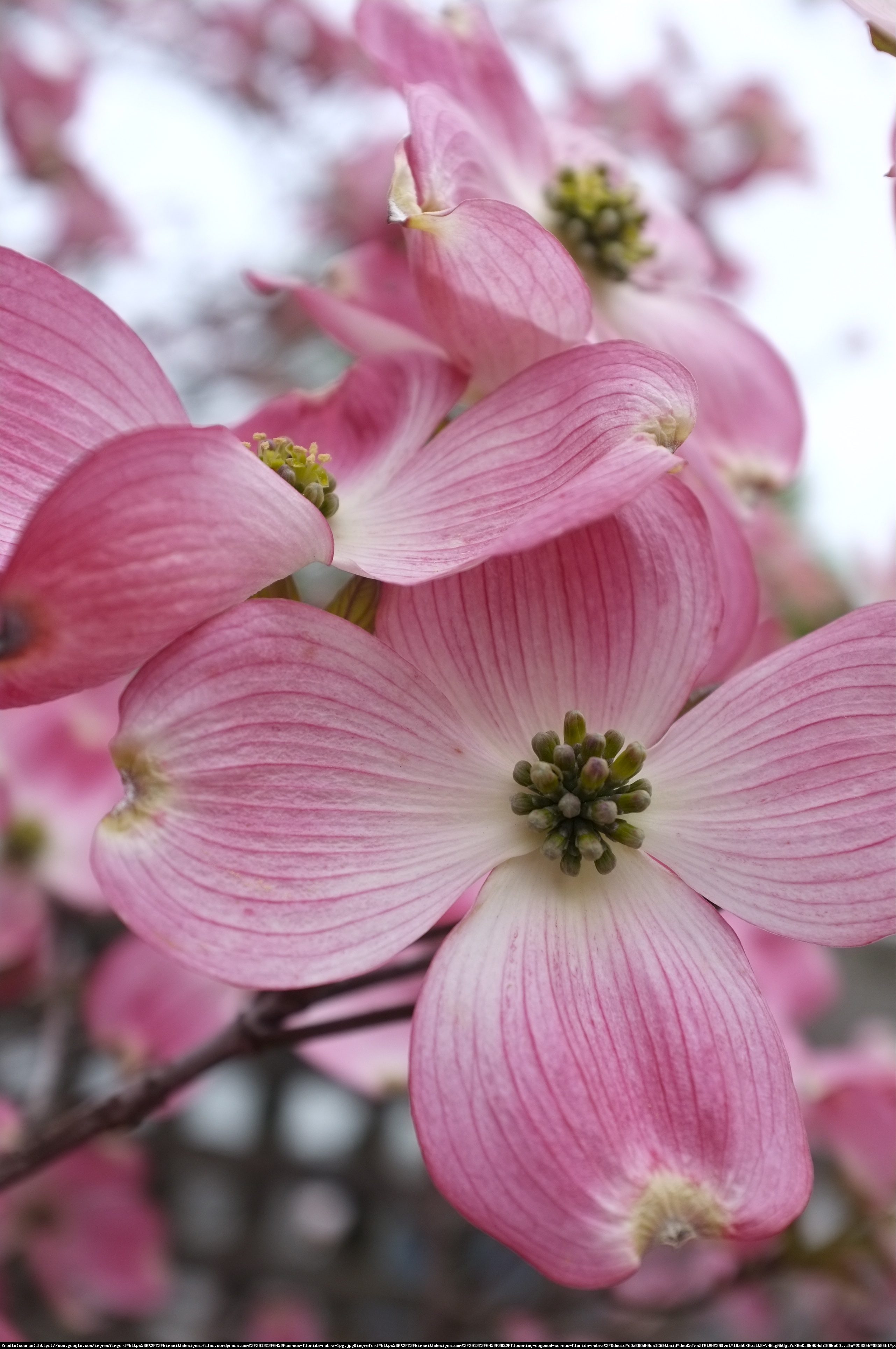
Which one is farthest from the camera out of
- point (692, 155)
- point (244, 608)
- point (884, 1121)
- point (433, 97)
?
point (692, 155)

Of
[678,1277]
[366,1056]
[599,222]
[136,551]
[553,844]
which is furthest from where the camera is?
[678,1277]

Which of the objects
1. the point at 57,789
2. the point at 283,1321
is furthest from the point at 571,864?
the point at 283,1321

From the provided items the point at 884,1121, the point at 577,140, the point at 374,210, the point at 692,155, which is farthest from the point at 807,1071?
the point at 692,155

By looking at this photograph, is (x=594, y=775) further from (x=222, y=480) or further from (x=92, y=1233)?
(x=92, y=1233)

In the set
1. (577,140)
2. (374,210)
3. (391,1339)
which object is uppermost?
(374,210)

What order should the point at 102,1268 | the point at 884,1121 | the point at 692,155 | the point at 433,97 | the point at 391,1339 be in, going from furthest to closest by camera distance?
1. the point at 692,155
2. the point at 391,1339
3. the point at 102,1268
4. the point at 884,1121
5. the point at 433,97

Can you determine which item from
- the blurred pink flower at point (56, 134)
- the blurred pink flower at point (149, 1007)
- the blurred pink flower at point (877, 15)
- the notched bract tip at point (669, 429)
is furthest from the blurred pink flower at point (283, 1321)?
the blurred pink flower at point (56, 134)

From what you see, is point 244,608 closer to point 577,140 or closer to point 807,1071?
point 577,140
